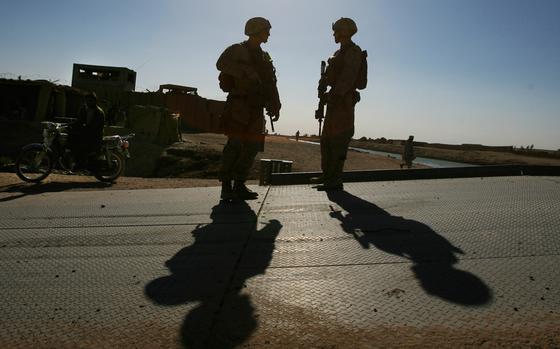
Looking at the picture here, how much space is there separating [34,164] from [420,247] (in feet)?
23.2

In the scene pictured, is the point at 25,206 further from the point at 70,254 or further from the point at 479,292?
the point at 479,292

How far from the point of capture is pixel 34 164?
8.15 meters

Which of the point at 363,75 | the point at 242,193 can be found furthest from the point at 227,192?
the point at 363,75

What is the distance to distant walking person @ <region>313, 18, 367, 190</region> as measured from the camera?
5.46 meters

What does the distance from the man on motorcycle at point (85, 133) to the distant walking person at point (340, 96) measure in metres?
4.31

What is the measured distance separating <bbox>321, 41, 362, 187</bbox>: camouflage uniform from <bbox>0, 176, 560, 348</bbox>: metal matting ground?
1401mm

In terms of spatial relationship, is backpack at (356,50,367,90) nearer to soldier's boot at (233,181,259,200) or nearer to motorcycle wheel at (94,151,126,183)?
soldier's boot at (233,181,259,200)

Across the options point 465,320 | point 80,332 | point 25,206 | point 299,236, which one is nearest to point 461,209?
point 299,236

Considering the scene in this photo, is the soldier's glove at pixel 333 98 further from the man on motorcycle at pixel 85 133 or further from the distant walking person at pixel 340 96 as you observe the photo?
the man on motorcycle at pixel 85 133

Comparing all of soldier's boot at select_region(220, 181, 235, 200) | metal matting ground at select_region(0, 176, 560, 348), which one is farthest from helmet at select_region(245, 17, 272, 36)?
→ metal matting ground at select_region(0, 176, 560, 348)

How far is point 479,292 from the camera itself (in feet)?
6.75

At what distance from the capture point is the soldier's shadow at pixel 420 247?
2.08 m

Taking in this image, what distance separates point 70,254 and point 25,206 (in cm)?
228

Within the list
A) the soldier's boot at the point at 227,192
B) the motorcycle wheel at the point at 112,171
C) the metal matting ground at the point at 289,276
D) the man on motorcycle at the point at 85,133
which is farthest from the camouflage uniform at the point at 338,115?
the motorcycle wheel at the point at 112,171
